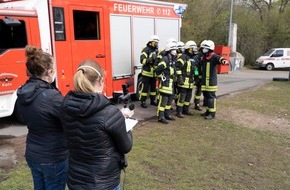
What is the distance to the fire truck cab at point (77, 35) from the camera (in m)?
6.11

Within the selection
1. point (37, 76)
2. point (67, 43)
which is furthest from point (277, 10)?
point (37, 76)

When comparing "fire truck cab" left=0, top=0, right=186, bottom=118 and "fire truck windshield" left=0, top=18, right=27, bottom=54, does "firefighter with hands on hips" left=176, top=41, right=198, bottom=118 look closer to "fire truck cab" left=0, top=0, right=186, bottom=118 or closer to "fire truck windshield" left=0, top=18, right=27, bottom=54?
"fire truck cab" left=0, top=0, right=186, bottom=118

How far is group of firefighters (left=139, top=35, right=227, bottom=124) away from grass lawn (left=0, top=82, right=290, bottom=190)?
0.37 metres

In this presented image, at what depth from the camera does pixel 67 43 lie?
6910mm

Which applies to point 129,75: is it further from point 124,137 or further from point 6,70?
point 124,137

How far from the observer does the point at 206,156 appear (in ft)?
16.8

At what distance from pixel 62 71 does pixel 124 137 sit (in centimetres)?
513

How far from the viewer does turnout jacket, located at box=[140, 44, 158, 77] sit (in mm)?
8134

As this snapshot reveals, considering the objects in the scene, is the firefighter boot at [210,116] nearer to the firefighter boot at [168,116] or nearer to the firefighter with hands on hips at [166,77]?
the firefighter boot at [168,116]

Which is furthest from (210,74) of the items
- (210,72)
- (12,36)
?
(12,36)

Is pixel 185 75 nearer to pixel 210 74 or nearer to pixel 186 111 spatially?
pixel 210 74

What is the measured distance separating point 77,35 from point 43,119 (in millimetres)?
5099

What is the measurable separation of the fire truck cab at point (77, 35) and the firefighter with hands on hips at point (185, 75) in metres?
1.65

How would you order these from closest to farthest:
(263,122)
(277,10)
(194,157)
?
(194,157) < (263,122) < (277,10)
